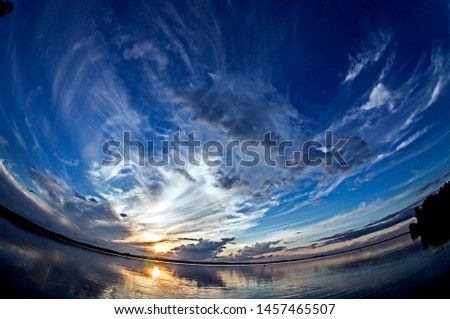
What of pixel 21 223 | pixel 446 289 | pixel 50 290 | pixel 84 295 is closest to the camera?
pixel 446 289

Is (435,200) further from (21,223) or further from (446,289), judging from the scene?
(21,223)

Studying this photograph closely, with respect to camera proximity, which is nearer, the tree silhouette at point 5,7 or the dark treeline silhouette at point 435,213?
the tree silhouette at point 5,7

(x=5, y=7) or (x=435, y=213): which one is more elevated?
(x=5, y=7)

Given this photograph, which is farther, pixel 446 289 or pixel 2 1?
pixel 2 1

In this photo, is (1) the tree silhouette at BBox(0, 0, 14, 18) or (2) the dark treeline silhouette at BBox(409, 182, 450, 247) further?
(2) the dark treeline silhouette at BBox(409, 182, 450, 247)

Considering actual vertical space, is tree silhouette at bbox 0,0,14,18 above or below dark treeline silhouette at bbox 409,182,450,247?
above

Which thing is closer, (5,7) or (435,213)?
(5,7)

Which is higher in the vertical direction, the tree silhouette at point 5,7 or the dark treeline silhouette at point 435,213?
the tree silhouette at point 5,7
